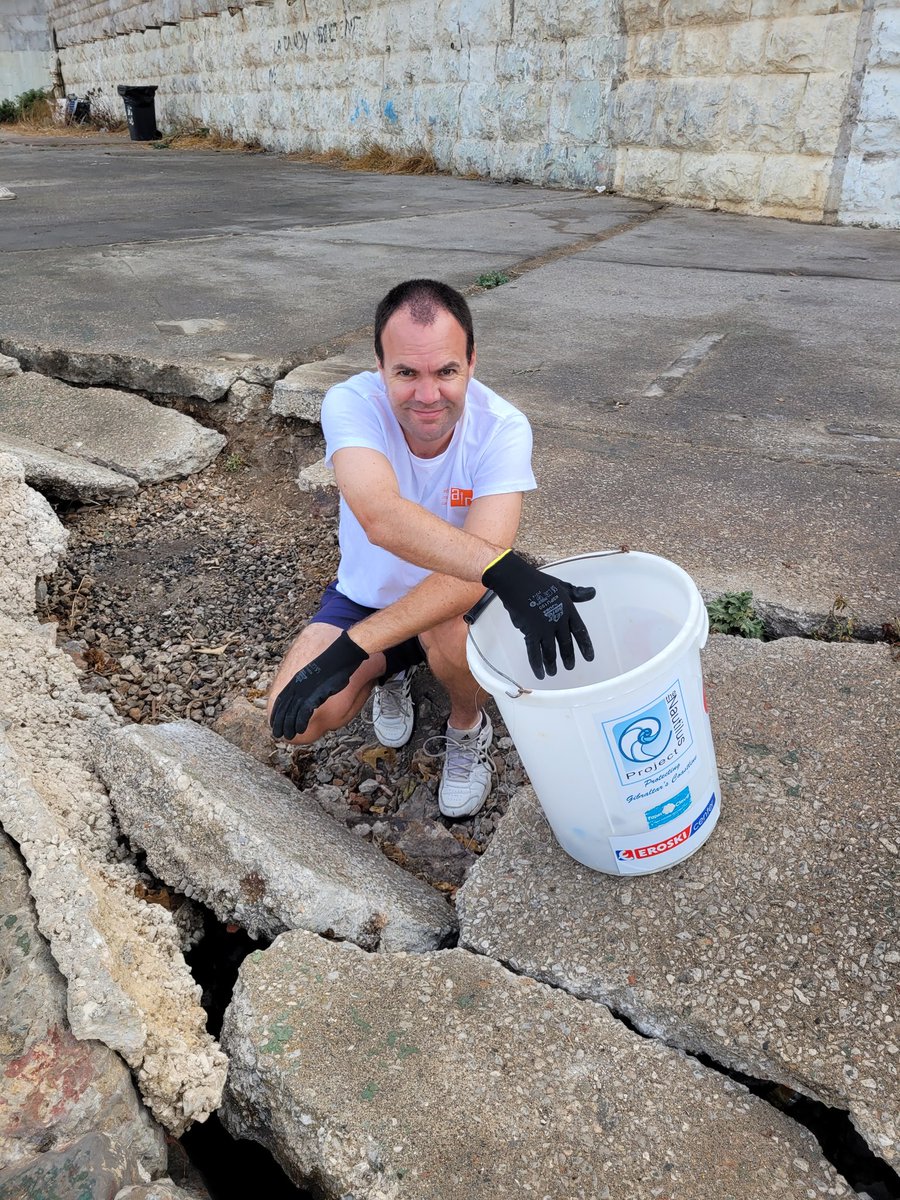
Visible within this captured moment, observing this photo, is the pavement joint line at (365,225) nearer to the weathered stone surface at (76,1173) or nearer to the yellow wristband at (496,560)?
the yellow wristband at (496,560)

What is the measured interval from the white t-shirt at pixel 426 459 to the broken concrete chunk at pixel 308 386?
1152 millimetres

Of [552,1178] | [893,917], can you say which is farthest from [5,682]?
[893,917]

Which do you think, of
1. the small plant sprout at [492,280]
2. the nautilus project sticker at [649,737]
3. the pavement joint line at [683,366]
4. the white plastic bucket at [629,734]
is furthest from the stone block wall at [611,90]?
the nautilus project sticker at [649,737]

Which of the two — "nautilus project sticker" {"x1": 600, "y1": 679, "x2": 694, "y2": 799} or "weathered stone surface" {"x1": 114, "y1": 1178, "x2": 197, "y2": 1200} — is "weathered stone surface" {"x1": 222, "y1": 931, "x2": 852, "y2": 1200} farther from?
"nautilus project sticker" {"x1": 600, "y1": 679, "x2": 694, "y2": 799}

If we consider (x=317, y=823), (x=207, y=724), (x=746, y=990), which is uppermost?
(x=746, y=990)

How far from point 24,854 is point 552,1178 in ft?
3.13

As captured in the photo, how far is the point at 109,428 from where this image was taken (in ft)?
11.0

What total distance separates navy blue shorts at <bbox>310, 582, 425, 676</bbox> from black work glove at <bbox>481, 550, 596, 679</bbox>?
716 mm

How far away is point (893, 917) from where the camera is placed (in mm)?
1439

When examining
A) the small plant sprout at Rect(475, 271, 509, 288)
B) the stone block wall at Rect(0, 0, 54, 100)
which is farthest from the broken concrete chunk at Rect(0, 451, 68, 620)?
the stone block wall at Rect(0, 0, 54, 100)

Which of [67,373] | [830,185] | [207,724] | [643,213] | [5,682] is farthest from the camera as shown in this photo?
[643,213]

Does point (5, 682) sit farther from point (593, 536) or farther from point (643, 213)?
point (643, 213)

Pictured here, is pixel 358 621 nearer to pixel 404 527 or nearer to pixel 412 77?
pixel 404 527

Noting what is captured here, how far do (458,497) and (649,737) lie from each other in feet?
3.01
